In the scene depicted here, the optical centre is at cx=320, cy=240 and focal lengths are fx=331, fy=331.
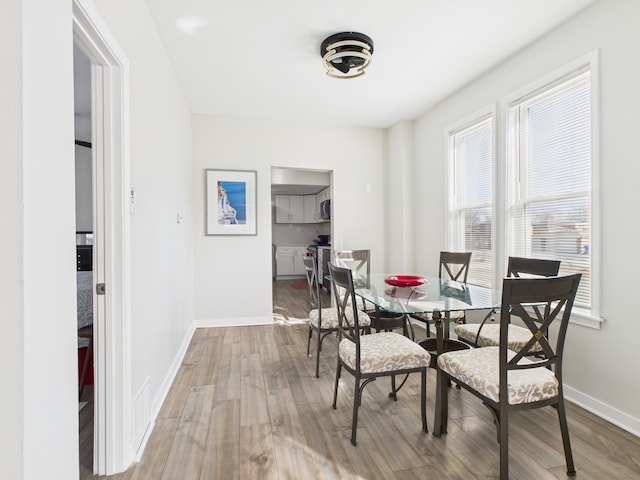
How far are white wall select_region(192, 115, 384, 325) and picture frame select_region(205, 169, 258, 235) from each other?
3.1 inches

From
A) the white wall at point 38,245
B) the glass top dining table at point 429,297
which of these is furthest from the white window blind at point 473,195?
the white wall at point 38,245

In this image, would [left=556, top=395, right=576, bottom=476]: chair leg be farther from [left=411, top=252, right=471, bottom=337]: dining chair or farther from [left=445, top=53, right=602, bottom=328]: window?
[left=411, top=252, right=471, bottom=337]: dining chair

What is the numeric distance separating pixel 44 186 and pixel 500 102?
326 centimetres

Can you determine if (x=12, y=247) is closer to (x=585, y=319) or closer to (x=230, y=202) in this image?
(x=585, y=319)

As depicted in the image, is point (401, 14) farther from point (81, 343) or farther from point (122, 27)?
point (81, 343)

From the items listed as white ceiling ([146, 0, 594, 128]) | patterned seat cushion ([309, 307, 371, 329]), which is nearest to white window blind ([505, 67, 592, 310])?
white ceiling ([146, 0, 594, 128])

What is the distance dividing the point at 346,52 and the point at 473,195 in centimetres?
188

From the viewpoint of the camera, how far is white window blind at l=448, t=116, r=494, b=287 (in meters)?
3.16

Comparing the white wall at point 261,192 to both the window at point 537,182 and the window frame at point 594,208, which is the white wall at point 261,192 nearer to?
the window at point 537,182

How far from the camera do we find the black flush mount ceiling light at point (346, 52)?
241 centimetres

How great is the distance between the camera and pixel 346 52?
2.46m

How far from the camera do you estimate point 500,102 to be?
290 cm

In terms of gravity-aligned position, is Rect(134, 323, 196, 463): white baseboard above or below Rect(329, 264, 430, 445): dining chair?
below

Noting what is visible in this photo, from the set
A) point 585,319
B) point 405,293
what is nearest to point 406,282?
point 405,293
